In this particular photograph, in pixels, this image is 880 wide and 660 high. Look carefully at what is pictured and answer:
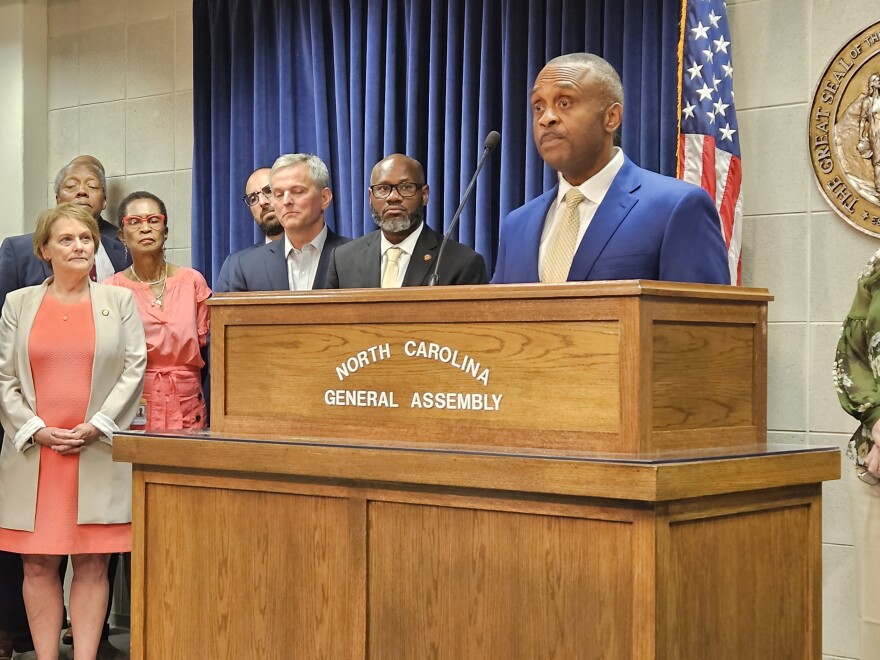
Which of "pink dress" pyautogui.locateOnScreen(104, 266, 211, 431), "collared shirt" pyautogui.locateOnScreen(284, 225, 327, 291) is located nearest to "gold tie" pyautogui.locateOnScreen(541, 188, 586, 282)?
"collared shirt" pyautogui.locateOnScreen(284, 225, 327, 291)

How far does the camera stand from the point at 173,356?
4.33 m

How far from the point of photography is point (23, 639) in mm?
4609

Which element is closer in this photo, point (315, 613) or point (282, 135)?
point (315, 613)

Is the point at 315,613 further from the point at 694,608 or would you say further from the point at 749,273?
the point at 749,273

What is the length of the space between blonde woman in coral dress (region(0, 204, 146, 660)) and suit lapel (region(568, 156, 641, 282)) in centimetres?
205

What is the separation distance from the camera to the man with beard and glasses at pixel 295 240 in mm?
4109

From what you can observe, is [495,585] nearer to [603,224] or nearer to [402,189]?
[603,224]

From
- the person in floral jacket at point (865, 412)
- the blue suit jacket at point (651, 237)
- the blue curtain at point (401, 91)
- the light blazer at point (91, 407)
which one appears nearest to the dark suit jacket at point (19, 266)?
the light blazer at point (91, 407)

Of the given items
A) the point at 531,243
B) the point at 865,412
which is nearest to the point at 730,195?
the point at 865,412

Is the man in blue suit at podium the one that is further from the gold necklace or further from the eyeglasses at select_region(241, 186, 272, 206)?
the eyeglasses at select_region(241, 186, 272, 206)

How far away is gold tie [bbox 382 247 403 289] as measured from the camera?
378 centimetres

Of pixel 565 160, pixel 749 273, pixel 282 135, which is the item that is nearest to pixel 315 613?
pixel 565 160

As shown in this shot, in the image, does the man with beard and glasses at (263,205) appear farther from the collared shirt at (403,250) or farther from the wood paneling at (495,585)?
the wood paneling at (495,585)

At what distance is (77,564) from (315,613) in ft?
6.58
